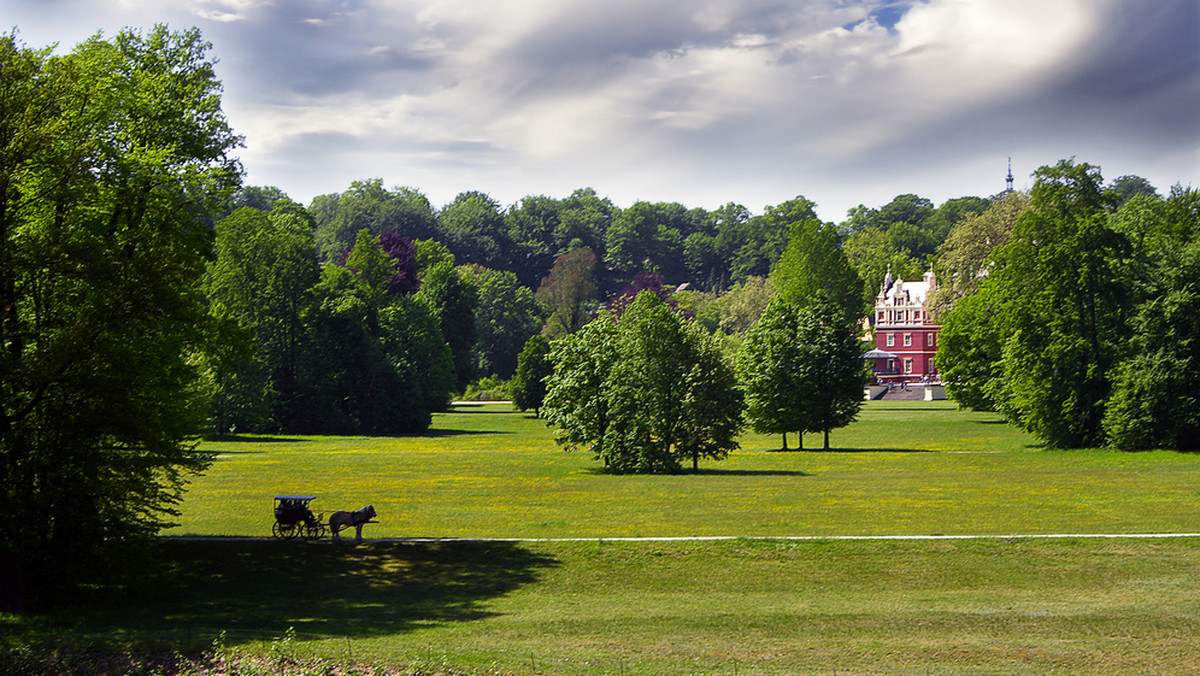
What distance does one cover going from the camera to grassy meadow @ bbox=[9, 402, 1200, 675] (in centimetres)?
1653

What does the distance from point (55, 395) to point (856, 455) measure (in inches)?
1558

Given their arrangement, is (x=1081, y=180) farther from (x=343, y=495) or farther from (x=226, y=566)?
(x=226, y=566)

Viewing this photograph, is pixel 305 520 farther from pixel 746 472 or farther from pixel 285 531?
pixel 746 472

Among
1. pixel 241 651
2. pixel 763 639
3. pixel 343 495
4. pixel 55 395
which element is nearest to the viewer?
pixel 241 651

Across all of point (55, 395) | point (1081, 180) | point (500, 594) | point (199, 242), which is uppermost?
point (1081, 180)

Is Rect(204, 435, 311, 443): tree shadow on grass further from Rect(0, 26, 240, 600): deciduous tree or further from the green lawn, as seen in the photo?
Rect(0, 26, 240, 600): deciduous tree

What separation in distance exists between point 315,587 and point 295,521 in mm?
3450

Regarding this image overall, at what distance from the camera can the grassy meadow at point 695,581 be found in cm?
1653

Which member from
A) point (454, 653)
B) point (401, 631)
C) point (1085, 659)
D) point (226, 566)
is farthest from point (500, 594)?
point (1085, 659)

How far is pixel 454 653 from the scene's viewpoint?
52.6 feet

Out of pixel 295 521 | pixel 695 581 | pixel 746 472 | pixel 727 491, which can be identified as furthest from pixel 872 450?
pixel 295 521

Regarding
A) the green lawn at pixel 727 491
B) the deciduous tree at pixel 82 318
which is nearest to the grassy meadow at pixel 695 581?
the green lawn at pixel 727 491

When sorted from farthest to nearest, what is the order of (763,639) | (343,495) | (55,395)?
(343,495) → (55,395) → (763,639)

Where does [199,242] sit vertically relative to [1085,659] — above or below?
above
